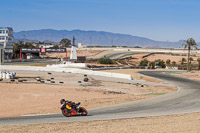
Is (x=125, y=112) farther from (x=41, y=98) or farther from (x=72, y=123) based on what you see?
(x=41, y=98)

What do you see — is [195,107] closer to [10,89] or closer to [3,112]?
[3,112]

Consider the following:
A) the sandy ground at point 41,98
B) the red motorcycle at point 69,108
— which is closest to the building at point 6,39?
the sandy ground at point 41,98

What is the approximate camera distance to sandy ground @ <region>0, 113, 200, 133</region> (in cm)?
1625

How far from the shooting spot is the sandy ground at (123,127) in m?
16.2

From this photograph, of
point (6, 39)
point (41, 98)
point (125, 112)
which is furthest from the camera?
point (6, 39)

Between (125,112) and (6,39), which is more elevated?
(6,39)

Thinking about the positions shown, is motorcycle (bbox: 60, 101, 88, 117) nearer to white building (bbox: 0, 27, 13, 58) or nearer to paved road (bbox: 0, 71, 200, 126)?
paved road (bbox: 0, 71, 200, 126)

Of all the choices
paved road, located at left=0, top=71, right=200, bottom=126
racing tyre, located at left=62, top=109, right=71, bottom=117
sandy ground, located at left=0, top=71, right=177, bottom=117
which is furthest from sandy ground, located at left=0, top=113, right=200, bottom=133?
sandy ground, located at left=0, top=71, right=177, bottom=117

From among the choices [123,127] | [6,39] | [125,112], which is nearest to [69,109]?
[123,127]

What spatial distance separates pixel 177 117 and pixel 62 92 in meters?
16.8

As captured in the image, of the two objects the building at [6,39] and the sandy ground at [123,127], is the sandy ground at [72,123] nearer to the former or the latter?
the sandy ground at [123,127]

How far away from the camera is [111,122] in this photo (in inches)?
738

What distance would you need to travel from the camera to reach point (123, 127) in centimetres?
1728

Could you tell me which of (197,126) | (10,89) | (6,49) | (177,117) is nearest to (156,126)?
(197,126)
